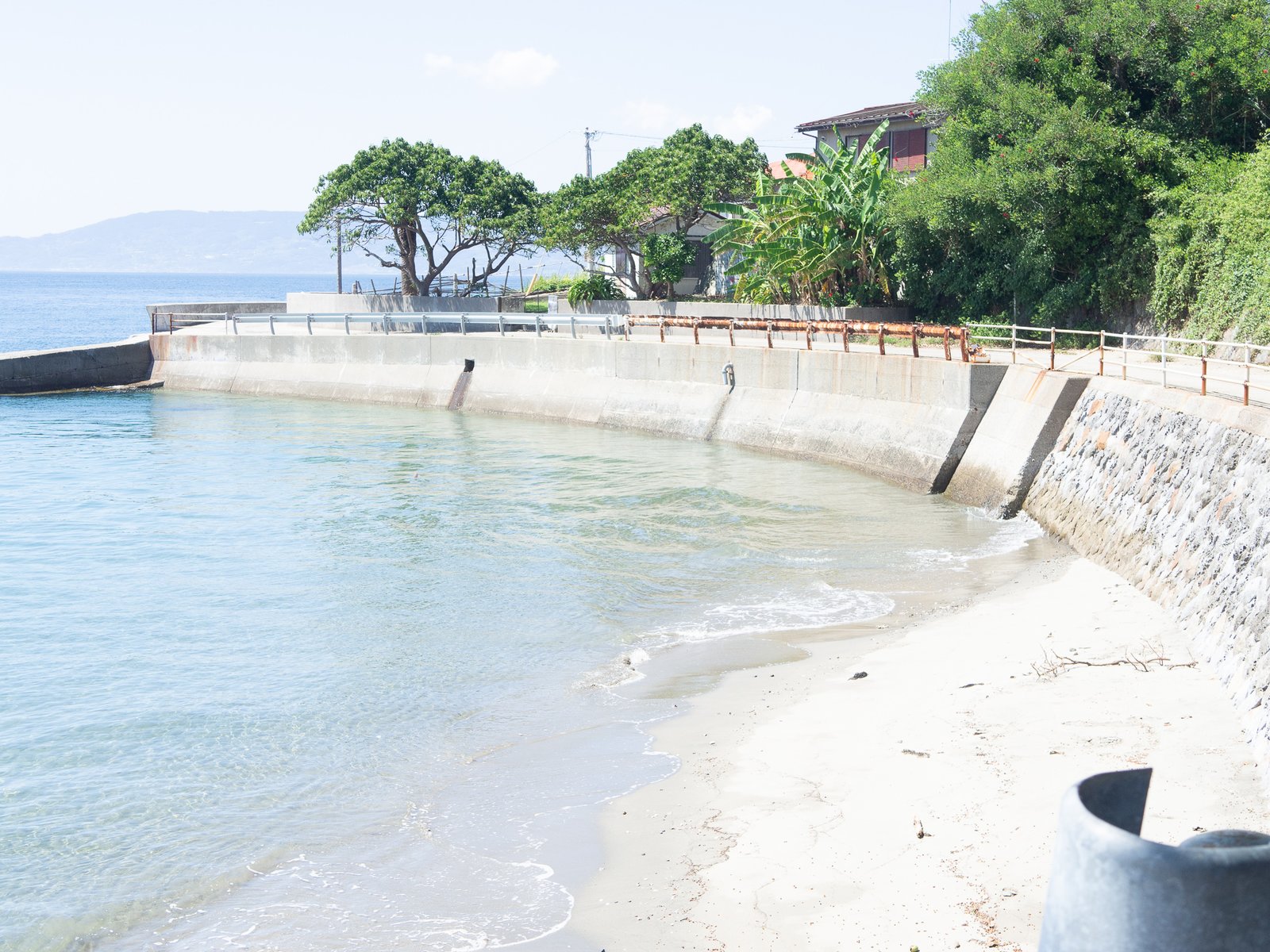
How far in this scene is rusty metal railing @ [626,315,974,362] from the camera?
27406 millimetres

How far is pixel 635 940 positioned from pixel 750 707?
4.79 m

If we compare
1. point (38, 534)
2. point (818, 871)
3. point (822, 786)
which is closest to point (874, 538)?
point (822, 786)

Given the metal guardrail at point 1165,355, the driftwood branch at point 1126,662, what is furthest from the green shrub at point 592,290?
the driftwood branch at point 1126,662

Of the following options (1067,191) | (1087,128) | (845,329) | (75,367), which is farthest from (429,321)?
(1087,128)

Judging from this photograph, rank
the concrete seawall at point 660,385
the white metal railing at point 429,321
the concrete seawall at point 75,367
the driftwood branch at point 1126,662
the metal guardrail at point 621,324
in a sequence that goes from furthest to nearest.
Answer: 1. the concrete seawall at point 75,367
2. the white metal railing at point 429,321
3. the metal guardrail at point 621,324
4. the concrete seawall at point 660,385
5. the driftwood branch at point 1126,662

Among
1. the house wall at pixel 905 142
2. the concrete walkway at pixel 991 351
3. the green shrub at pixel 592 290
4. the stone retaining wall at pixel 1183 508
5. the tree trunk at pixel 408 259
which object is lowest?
the stone retaining wall at pixel 1183 508

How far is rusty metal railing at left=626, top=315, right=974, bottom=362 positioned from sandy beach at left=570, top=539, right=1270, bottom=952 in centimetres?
1367

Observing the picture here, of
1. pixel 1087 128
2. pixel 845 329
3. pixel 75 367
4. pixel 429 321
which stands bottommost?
pixel 75 367

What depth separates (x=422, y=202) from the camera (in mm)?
51000

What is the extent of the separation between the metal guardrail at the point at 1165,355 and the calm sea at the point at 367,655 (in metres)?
3.67

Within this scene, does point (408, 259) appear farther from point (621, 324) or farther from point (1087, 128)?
point (1087, 128)

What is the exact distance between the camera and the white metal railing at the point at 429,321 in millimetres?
39188

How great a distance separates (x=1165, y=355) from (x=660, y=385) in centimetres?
1692

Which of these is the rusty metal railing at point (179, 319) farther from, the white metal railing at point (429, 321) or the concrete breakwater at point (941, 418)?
the concrete breakwater at point (941, 418)
